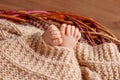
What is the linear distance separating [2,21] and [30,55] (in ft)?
0.53

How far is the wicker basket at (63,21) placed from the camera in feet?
3.81

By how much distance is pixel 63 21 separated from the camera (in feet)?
3.90

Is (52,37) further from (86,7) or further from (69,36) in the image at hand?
(86,7)

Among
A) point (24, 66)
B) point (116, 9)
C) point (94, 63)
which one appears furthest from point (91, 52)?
point (116, 9)

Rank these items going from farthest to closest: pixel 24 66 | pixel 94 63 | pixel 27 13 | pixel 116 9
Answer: pixel 116 9 < pixel 27 13 < pixel 94 63 < pixel 24 66

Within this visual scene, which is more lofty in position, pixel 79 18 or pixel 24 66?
pixel 79 18

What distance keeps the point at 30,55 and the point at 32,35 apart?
78mm

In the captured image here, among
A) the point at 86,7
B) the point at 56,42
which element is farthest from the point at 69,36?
the point at 86,7

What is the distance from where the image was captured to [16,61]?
947mm

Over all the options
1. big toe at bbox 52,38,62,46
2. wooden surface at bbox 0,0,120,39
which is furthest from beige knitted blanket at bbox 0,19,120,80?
wooden surface at bbox 0,0,120,39

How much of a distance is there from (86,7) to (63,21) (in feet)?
2.24

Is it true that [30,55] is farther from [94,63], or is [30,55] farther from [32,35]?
[94,63]

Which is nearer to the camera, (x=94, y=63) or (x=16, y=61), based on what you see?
(x=16, y=61)

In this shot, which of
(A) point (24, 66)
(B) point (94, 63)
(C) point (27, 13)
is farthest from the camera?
(C) point (27, 13)
